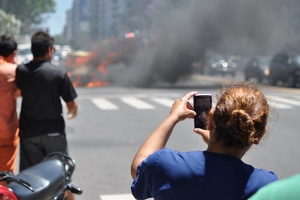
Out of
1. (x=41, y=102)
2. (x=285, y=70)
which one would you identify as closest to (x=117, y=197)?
(x=41, y=102)

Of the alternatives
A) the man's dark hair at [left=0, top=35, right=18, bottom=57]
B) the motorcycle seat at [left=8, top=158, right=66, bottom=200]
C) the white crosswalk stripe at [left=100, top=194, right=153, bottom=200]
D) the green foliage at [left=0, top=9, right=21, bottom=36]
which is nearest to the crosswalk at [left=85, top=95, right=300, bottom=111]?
the white crosswalk stripe at [left=100, top=194, right=153, bottom=200]

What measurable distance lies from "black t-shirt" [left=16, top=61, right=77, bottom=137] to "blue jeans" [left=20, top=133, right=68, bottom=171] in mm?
49

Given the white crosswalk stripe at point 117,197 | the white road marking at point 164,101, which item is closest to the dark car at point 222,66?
the white road marking at point 164,101

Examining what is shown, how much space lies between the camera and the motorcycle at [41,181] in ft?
12.3

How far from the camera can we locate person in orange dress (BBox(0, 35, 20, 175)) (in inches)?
224

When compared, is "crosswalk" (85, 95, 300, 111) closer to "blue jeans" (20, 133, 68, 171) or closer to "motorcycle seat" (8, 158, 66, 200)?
"blue jeans" (20, 133, 68, 171)

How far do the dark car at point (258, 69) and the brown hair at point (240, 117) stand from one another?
3026cm

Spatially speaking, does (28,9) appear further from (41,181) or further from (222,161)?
(222,161)

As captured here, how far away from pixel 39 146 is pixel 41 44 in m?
0.86

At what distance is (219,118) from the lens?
8.73 ft

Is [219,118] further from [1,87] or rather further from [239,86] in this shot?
[1,87]

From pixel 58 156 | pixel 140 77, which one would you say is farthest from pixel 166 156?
pixel 140 77

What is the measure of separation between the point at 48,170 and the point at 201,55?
91.8 ft

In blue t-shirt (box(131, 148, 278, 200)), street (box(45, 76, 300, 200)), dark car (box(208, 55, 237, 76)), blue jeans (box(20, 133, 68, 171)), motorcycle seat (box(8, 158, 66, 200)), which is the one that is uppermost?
blue t-shirt (box(131, 148, 278, 200))
